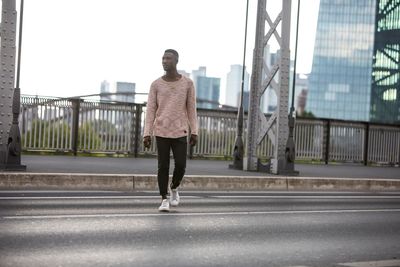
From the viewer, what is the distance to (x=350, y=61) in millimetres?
161750

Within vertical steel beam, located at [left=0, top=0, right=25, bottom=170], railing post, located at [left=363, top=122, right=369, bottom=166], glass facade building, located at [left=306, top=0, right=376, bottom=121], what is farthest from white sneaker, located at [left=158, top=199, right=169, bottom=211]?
glass facade building, located at [left=306, top=0, right=376, bottom=121]

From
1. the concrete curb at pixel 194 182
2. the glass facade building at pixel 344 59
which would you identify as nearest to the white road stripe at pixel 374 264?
the concrete curb at pixel 194 182

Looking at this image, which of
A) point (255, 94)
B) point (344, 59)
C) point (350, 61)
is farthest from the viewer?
point (344, 59)

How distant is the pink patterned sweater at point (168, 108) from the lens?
341 inches

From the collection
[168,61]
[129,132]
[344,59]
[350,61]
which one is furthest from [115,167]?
[344,59]

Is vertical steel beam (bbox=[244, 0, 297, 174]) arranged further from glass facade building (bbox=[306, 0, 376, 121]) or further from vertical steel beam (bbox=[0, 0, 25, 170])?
glass facade building (bbox=[306, 0, 376, 121])

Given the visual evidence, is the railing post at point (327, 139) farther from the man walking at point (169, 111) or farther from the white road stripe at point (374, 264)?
the white road stripe at point (374, 264)

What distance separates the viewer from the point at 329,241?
7.14 metres

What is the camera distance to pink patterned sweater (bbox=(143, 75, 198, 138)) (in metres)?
8.66

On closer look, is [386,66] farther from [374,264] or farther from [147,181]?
[374,264]

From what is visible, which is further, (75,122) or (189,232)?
(75,122)

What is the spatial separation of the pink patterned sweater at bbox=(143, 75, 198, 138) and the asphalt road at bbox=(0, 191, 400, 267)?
1.03 m

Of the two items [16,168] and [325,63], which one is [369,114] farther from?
[16,168]

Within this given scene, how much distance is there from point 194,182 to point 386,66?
13738 cm
